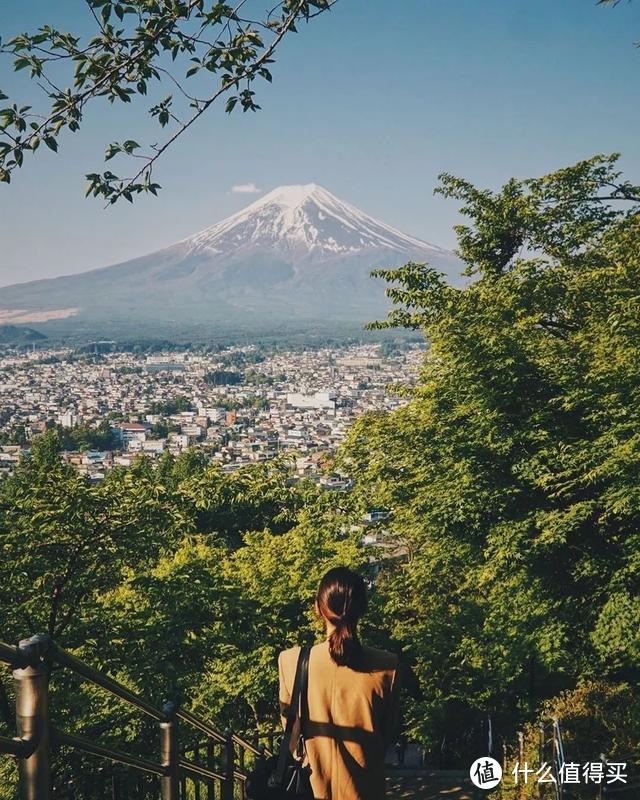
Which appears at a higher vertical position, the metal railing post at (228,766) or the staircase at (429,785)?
the metal railing post at (228,766)

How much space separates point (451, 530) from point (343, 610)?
6.98 meters

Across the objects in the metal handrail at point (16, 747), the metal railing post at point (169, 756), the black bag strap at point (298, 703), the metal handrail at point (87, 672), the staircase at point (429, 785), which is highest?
the metal handrail at point (87, 672)

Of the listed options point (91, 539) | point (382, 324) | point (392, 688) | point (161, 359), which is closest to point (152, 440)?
point (382, 324)

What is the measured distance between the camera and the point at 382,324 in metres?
13.6

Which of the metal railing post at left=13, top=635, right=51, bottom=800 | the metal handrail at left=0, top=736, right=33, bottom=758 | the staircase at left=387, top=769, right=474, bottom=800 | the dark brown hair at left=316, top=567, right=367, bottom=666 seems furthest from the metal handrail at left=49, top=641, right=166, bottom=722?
the staircase at left=387, top=769, right=474, bottom=800

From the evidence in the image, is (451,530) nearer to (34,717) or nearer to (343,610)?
(343,610)

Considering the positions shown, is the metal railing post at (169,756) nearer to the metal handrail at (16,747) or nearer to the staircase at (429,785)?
the metal handrail at (16,747)

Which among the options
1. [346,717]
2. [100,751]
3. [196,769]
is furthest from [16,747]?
[196,769]

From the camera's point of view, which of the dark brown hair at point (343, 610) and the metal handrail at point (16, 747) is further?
the dark brown hair at point (343, 610)

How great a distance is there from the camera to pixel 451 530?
366 inches

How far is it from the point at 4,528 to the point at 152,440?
6710 cm

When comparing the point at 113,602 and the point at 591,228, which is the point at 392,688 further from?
the point at 591,228

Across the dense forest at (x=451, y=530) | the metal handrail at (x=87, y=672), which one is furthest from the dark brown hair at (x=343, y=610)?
the dense forest at (x=451, y=530)

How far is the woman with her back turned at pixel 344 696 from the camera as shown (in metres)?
2.56
